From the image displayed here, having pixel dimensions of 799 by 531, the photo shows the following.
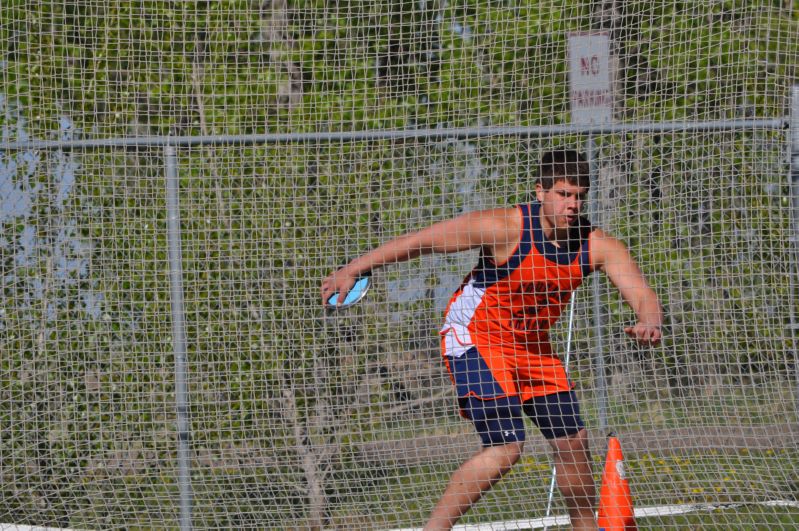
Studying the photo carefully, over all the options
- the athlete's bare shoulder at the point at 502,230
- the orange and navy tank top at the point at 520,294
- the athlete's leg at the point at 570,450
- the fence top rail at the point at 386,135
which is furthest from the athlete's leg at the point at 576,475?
the fence top rail at the point at 386,135

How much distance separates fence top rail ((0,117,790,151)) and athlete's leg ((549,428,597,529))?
1.43 metres

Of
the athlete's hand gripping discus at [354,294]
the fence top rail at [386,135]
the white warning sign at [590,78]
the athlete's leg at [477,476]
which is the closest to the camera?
the athlete's hand gripping discus at [354,294]

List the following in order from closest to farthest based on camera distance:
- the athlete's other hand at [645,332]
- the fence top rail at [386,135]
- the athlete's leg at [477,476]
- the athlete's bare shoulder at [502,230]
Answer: the athlete's other hand at [645,332] → the athlete's leg at [477,476] → the athlete's bare shoulder at [502,230] → the fence top rail at [386,135]

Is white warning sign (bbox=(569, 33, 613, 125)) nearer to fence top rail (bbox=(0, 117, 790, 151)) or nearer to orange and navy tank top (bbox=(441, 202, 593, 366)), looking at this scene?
fence top rail (bbox=(0, 117, 790, 151))

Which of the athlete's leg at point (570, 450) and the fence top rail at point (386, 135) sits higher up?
the fence top rail at point (386, 135)

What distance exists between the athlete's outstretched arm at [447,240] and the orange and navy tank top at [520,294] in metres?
0.09

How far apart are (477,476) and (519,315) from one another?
737 millimetres

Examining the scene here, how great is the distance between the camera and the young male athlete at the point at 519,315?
4047 mm

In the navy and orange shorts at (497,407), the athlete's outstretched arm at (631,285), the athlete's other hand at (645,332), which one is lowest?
the navy and orange shorts at (497,407)

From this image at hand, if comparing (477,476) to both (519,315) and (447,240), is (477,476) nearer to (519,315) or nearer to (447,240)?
(519,315)

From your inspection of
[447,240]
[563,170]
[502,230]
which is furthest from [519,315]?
[563,170]

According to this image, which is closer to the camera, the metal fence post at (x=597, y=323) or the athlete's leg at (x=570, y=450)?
the athlete's leg at (x=570, y=450)

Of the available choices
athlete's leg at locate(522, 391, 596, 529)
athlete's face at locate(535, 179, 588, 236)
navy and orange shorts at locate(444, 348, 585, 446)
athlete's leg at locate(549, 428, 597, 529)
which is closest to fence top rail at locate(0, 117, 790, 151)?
athlete's face at locate(535, 179, 588, 236)

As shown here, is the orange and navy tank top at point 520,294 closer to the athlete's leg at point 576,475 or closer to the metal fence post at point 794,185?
the athlete's leg at point 576,475
